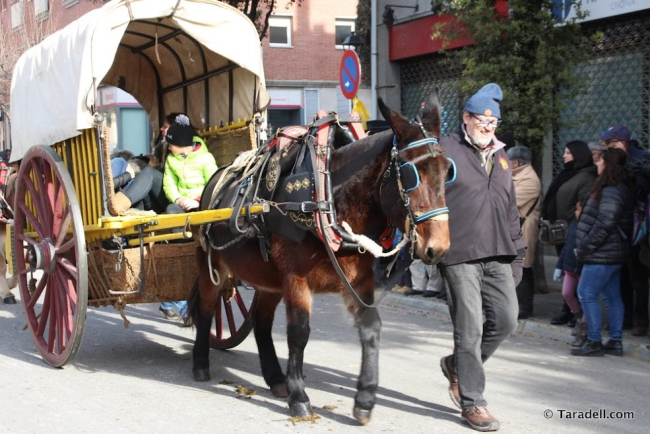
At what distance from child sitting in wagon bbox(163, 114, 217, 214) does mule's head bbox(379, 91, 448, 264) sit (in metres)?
2.61

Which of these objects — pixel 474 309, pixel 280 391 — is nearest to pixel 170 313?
pixel 280 391

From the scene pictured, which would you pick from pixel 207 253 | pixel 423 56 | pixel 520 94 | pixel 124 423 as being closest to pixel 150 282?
pixel 207 253

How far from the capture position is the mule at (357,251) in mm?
4536

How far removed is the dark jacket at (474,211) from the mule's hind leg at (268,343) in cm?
163

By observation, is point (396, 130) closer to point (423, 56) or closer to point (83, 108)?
point (83, 108)

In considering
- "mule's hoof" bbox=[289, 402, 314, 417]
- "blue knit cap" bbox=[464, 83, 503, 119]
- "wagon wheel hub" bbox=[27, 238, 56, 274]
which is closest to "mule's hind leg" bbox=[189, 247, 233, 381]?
"wagon wheel hub" bbox=[27, 238, 56, 274]

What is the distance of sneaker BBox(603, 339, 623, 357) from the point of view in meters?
7.30

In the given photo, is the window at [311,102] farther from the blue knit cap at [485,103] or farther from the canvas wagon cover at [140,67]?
the blue knit cap at [485,103]

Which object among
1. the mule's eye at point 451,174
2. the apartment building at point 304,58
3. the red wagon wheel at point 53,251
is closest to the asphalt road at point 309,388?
the red wagon wheel at point 53,251

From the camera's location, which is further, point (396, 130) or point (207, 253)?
point (207, 253)

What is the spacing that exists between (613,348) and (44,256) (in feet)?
16.0

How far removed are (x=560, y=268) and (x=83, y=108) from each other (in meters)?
4.72

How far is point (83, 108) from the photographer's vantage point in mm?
6086

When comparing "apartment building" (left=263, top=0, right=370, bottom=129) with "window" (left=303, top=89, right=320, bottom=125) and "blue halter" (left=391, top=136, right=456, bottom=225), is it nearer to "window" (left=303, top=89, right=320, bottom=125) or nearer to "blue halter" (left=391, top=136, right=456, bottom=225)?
"window" (left=303, top=89, right=320, bottom=125)
